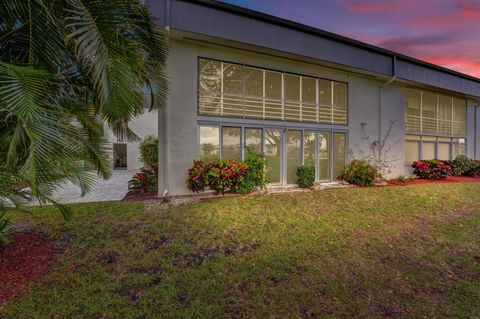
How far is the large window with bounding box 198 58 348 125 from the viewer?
802 cm

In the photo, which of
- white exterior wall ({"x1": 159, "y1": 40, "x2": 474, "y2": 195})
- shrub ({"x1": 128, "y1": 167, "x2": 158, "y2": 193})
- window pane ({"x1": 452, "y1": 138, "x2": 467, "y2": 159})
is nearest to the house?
white exterior wall ({"x1": 159, "y1": 40, "x2": 474, "y2": 195})

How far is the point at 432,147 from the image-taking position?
13.7 meters

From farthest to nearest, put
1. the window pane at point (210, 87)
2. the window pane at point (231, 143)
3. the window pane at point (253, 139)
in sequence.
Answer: the window pane at point (253, 139), the window pane at point (231, 143), the window pane at point (210, 87)

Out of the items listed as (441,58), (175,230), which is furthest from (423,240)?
(441,58)

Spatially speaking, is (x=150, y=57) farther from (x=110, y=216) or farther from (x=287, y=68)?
(x=287, y=68)

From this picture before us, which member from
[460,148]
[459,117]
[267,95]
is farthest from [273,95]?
[460,148]

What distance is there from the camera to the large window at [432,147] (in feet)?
41.8

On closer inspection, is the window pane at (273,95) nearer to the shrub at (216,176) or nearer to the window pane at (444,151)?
the shrub at (216,176)

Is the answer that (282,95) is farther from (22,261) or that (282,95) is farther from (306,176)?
(22,261)

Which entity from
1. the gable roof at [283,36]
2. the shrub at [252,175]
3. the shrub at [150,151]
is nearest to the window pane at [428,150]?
the gable roof at [283,36]

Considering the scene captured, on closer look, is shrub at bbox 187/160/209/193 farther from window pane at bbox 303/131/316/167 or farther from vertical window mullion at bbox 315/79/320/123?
vertical window mullion at bbox 315/79/320/123

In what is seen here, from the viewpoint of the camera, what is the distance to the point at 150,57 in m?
4.26

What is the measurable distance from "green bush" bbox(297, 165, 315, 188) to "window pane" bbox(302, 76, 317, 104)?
2.88m

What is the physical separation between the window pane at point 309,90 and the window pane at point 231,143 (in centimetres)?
349
